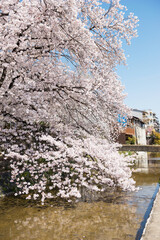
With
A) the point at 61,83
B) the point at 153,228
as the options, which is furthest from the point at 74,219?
the point at 61,83

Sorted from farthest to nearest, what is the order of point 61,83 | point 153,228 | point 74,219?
point 61,83
point 74,219
point 153,228

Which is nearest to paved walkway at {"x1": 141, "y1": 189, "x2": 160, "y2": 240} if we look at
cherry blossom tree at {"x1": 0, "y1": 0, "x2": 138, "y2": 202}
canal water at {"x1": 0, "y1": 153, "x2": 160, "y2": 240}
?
canal water at {"x1": 0, "y1": 153, "x2": 160, "y2": 240}

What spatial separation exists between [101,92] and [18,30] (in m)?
4.13

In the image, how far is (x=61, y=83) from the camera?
9117 mm

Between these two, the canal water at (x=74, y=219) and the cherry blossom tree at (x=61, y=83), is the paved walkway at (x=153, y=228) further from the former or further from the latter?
the cherry blossom tree at (x=61, y=83)

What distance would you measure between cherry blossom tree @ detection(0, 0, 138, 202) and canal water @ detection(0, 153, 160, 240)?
92 cm

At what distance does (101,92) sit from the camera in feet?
31.6

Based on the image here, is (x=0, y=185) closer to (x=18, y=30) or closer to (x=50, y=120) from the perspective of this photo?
(x=50, y=120)

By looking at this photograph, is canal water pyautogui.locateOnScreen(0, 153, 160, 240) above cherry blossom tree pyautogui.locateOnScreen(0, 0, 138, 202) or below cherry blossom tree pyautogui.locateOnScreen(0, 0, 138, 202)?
below

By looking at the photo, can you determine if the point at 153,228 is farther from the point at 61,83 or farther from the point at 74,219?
the point at 61,83

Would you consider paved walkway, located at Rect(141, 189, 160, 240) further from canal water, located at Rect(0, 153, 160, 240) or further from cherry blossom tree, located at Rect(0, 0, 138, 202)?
cherry blossom tree, located at Rect(0, 0, 138, 202)

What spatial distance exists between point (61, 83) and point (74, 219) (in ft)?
16.7

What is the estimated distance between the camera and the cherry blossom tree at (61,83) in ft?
24.7

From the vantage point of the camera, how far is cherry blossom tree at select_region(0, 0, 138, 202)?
24.7 feet
